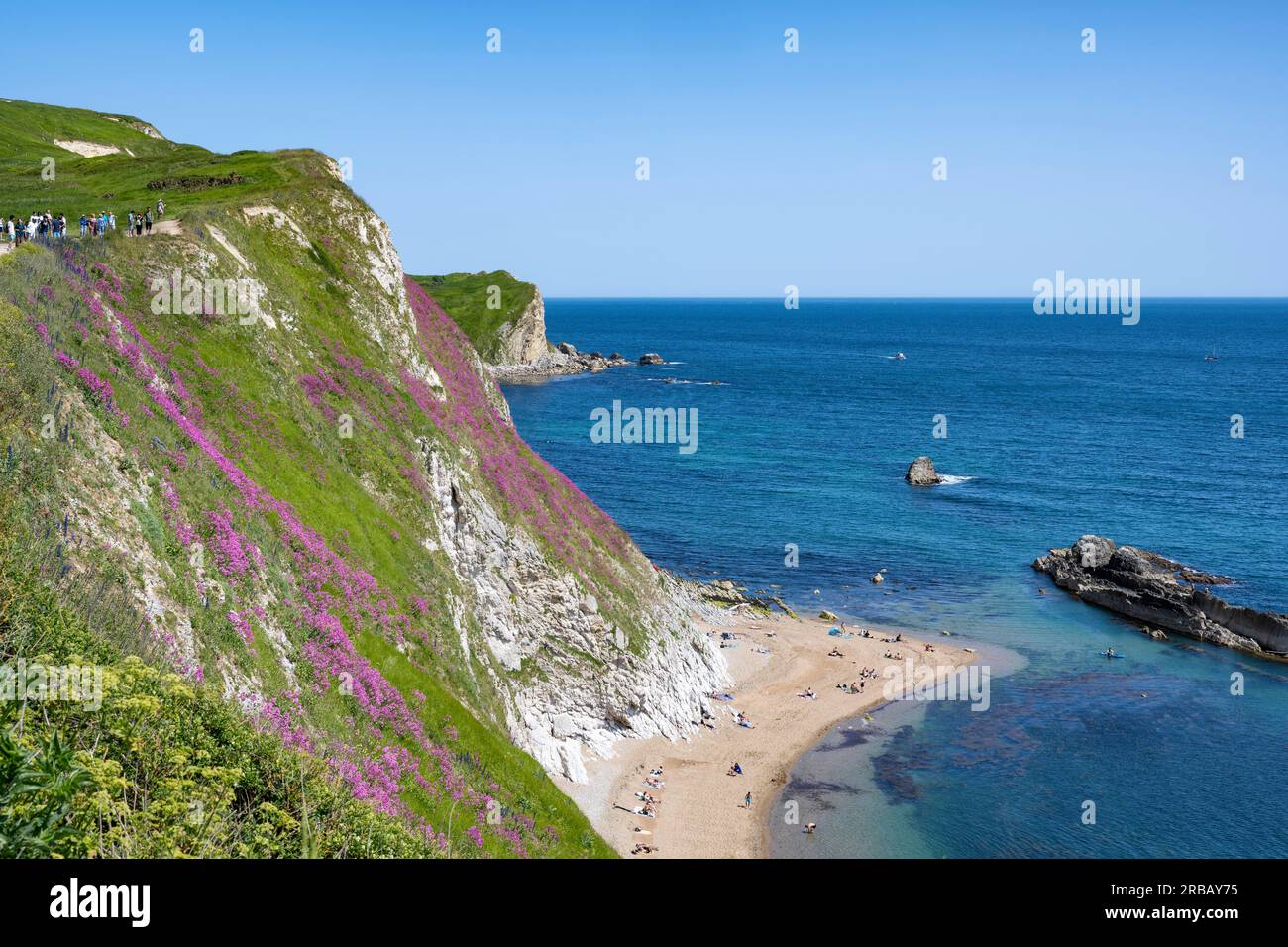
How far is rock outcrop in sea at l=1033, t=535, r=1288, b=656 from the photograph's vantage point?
72.4 metres

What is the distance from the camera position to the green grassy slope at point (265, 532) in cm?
1788

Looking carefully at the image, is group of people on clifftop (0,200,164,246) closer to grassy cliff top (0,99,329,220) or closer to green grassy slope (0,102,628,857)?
green grassy slope (0,102,628,857)

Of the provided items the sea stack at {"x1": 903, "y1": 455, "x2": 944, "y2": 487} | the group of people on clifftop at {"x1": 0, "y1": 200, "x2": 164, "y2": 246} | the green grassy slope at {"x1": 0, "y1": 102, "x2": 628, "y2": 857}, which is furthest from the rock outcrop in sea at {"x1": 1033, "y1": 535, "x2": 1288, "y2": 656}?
the group of people on clifftop at {"x1": 0, "y1": 200, "x2": 164, "y2": 246}

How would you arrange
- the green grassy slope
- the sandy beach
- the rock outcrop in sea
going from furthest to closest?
1. the rock outcrop in sea
2. the sandy beach
3. the green grassy slope

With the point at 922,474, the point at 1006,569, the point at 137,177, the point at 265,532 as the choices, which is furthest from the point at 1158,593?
the point at 137,177

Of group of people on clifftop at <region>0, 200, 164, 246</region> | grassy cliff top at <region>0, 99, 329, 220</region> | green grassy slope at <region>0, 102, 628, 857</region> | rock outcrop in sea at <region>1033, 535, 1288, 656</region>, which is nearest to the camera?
green grassy slope at <region>0, 102, 628, 857</region>

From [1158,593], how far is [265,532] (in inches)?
3071

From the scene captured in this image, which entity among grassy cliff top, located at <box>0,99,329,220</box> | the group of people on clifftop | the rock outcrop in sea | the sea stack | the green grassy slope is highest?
grassy cliff top, located at <box>0,99,329,220</box>

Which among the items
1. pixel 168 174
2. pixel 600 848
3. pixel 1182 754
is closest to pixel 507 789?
pixel 600 848

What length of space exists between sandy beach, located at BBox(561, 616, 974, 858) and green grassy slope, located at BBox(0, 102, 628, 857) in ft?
24.6

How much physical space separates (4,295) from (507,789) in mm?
25678

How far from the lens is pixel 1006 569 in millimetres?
90625

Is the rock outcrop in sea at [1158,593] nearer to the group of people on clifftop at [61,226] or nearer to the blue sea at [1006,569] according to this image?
the blue sea at [1006,569]

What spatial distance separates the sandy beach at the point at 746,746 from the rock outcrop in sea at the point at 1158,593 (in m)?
20.8
